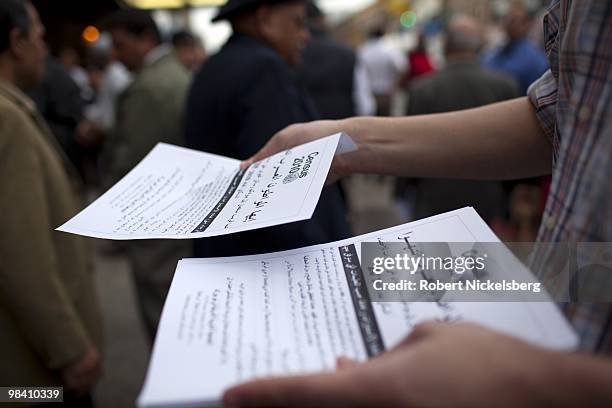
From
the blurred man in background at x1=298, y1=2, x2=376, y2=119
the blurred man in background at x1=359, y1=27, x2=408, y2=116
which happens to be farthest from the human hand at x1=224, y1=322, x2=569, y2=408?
the blurred man in background at x1=359, y1=27, x2=408, y2=116

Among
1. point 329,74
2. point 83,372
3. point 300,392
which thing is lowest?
point 329,74

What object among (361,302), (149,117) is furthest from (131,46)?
(361,302)

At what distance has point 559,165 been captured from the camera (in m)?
0.62

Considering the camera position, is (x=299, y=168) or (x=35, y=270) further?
(x=35, y=270)

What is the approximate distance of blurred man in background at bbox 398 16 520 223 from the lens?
2.89 meters

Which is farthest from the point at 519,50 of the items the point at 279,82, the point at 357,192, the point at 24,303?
the point at 24,303

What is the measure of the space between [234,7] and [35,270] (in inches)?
39.0

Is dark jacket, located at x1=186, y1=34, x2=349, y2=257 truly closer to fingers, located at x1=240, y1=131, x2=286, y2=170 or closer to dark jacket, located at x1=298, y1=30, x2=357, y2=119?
fingers, located at x1=240, y1=131, x2=286, y2=170

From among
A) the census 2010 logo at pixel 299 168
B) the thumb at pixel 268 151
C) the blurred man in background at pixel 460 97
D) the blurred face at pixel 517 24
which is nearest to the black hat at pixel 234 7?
the thumb at pixel 268 151

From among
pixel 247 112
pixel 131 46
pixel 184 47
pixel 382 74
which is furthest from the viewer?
pixel 382 74

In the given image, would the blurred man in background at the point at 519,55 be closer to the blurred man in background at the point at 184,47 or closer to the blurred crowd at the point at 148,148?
the blurred crowd at the point at 148,148

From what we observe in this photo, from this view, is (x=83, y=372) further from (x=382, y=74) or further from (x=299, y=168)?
(x=382, y=74)

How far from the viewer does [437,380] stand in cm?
42

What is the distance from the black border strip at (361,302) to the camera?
1.71ft
